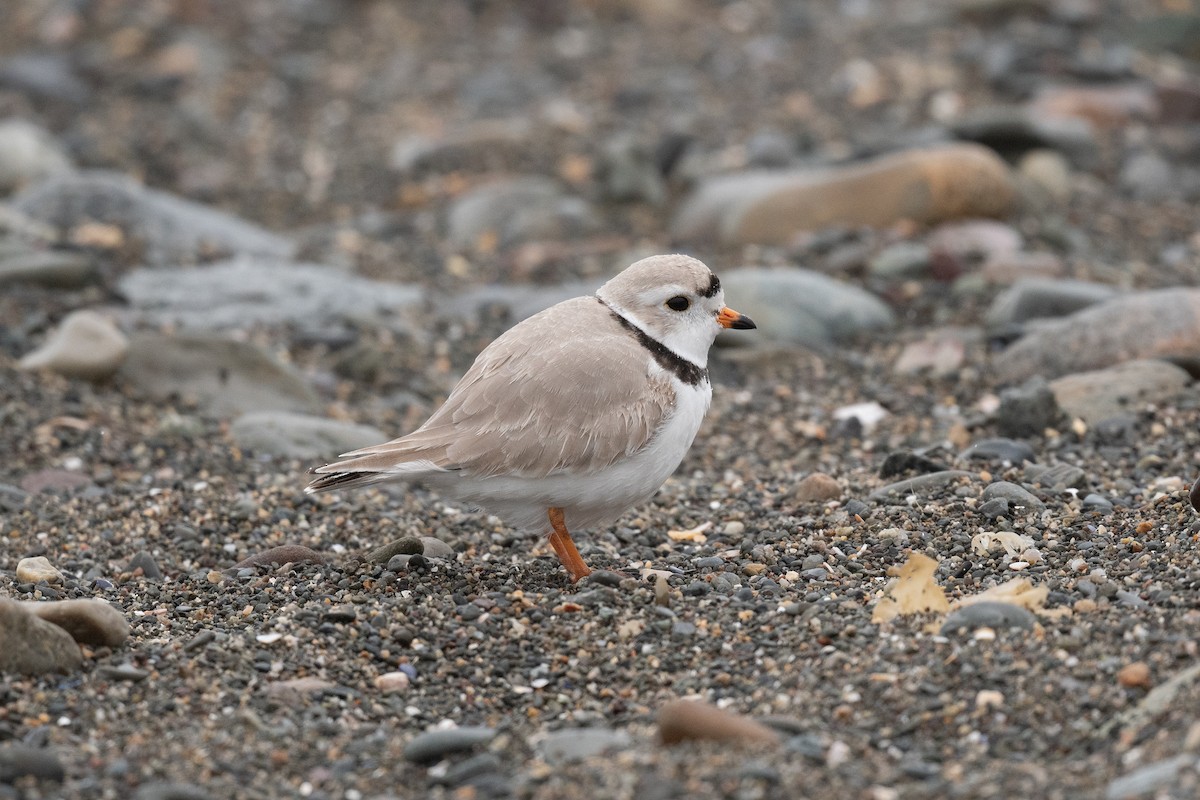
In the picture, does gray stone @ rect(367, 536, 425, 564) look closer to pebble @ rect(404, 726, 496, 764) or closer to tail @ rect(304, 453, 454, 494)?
tail @ rect(304, 453, 454, 494)

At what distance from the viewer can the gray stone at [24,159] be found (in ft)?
39.1

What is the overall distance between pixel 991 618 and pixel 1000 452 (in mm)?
2101

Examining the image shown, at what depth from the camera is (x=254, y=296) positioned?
32.4 feet

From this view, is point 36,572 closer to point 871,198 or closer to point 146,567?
point 146,567

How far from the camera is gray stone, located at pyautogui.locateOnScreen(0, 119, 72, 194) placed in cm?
1193

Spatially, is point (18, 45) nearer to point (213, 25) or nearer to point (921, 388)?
point (213, 25)

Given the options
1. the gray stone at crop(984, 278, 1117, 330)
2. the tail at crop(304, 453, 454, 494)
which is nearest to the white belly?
the tail at crop(304, 453, 454, 494)

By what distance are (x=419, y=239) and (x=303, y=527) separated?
5302 millimetres

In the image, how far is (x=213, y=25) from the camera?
1568cm

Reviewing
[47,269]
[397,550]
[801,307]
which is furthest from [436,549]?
[47,269]

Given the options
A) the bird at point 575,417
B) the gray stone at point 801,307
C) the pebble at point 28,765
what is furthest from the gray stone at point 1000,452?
the pebble at point 28,765

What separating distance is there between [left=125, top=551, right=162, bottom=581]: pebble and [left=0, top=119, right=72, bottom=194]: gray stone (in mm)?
6877

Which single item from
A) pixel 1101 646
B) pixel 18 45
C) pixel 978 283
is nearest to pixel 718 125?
pixel 978 283

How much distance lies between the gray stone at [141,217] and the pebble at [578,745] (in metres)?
7.07
